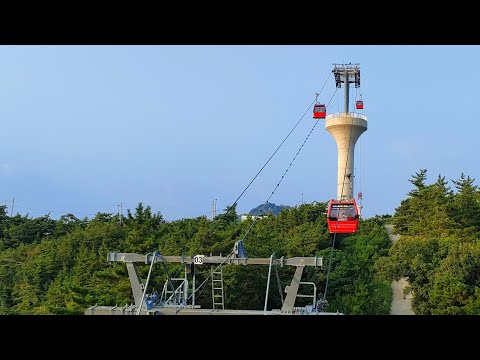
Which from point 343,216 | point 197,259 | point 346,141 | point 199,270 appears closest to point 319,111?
point 346,141

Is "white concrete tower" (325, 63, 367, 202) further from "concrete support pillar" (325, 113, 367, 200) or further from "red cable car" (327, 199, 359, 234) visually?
"red cable car" (327, 199, 359, 234)

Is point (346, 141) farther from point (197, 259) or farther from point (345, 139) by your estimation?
point (197, 259)

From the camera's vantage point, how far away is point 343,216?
19.9 meters

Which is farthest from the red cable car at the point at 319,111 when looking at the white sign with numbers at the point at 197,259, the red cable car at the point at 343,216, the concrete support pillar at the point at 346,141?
the white sign with numbers at the point at 197,259

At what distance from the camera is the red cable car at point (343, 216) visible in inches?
777

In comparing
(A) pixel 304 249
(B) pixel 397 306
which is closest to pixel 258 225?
(A) pixel 304 249

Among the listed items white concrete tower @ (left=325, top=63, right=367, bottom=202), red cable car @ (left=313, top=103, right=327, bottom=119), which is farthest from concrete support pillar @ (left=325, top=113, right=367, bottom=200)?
red cable car @ (left=313, top=103, right=327, bottom=119)

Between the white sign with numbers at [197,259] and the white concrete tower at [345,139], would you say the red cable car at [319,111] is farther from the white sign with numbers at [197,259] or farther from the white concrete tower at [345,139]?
the white sign with numbers at [197,259]

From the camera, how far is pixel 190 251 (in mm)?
19703

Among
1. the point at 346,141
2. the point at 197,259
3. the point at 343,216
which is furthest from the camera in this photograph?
the point at 346,141

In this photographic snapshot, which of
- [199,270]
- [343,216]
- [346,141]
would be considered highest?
[346,141]
